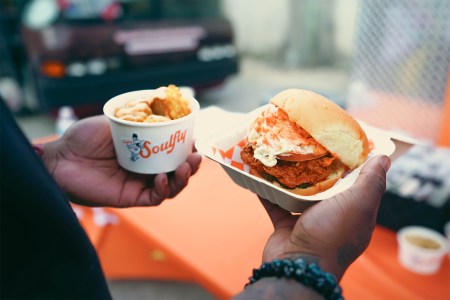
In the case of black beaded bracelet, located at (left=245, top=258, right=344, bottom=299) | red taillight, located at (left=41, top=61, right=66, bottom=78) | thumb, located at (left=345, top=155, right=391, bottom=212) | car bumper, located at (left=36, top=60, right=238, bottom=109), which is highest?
thumb, located at (left=345, top=155, right=391, bottom=212)

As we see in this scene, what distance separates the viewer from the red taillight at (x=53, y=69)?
157 inches

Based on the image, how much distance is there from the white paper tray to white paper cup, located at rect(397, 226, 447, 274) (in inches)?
20.8

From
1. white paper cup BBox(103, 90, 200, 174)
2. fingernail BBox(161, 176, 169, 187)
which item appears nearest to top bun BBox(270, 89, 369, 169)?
white paper cup BBox(103, 90, 200, 174)

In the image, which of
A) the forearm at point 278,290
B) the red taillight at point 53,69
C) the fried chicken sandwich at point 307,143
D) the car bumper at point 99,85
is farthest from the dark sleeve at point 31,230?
the red taillight at point 53,69

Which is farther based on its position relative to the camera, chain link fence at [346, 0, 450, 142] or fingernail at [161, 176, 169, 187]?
chain link fence at [346, 0, 450, 142]

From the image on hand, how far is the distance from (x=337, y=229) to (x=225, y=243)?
83 centimetres

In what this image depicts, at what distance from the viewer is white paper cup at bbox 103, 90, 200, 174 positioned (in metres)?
1.18

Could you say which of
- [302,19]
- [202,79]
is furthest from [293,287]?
[302,19]

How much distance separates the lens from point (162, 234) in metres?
1.72

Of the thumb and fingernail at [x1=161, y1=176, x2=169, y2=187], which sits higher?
the thumb

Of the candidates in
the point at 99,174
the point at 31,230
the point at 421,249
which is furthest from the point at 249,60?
the point at 31,230

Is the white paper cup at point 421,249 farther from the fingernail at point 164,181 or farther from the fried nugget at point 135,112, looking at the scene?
the fried nugget at point 135,112

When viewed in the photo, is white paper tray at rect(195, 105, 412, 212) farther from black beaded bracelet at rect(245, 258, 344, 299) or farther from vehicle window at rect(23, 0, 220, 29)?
vehicle window at rect(23, 0, 220, 29)

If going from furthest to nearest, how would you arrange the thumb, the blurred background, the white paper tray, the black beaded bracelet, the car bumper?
the car bumper
the blurred background
the white paper tray
the thumb
the black beaded bracelet
